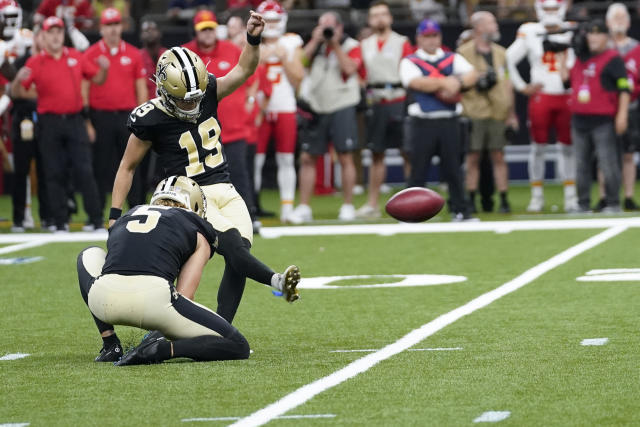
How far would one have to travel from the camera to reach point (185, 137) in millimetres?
7234

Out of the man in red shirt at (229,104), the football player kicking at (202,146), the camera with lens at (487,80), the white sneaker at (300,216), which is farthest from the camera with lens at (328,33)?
the football player kicking at (202,146)

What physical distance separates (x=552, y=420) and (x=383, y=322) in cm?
286

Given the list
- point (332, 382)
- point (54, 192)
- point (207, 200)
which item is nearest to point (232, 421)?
point (332, 382)

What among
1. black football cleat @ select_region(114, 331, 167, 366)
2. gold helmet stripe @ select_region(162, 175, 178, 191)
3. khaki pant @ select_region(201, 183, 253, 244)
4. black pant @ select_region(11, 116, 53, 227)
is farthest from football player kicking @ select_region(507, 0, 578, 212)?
black football cleat @ select_region(114, 331, 167, 366)

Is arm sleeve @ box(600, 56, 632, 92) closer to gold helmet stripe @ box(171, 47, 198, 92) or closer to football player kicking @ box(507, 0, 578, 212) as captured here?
football player kicking @ box(507, 0, 578, 212)

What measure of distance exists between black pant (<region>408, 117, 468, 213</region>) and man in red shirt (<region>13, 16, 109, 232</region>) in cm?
304

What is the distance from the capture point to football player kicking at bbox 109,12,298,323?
23.1 ft

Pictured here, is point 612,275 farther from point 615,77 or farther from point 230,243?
point 615,77

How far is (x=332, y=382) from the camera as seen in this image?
5957 mm

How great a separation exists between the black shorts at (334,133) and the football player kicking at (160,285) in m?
7.76

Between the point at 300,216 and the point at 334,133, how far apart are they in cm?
93

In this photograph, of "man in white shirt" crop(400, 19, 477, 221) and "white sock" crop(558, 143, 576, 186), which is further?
"white sock" crop(558, 143, 576, 186)

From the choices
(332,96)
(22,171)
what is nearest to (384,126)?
(332,96)

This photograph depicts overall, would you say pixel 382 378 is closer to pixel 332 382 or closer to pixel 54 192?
pixel 332 382
